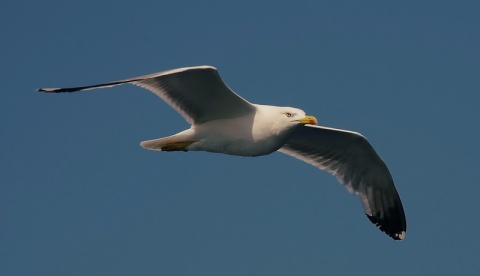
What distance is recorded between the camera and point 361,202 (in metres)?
17.0

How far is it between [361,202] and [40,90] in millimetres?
7155

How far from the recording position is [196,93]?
46.2 feet

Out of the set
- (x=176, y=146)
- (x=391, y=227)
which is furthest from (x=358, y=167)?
(x=176, y=146)

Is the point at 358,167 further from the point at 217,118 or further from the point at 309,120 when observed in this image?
the point at 217,118

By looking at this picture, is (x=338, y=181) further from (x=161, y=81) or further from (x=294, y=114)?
(x=161, y=81)

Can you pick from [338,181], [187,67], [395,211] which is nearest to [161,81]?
[187,67]

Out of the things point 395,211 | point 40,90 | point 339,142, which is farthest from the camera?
point 395,211

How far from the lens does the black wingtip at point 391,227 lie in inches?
683

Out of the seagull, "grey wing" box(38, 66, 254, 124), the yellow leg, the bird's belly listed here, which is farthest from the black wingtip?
the yellow leg

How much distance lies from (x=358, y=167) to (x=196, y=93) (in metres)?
4.24

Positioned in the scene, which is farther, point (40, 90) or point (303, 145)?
point (303, 145)

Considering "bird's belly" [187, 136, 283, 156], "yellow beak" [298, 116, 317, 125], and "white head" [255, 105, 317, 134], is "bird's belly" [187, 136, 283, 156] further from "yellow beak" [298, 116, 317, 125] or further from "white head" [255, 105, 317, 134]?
"yellow beak" [298, 116, 317, 125]

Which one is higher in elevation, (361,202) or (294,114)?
(294,114)

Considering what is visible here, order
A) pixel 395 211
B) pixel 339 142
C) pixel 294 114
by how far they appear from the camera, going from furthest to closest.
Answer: pixel 395 211, pixel 339 142, pixel 294 114
